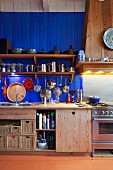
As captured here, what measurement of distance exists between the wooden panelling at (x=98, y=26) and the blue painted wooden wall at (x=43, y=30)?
0.50 meters

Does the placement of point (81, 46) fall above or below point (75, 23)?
below

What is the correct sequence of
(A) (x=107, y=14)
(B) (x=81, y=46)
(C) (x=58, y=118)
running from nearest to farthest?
1. (C) (x=58, y=118)
2. (A) (x=107, y=14)
3. (B) (x=81, y=46)

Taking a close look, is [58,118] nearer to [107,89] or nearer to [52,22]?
[107,89]

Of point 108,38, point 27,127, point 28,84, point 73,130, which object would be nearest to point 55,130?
point 73,130

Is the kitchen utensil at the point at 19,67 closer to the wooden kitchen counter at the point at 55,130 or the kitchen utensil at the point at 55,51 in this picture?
the kitchen utensil at the point at 55,51

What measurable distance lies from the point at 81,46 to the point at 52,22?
794 millimetres

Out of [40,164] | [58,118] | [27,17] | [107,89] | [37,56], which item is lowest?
[40,164]

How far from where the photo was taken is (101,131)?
3.36 metres

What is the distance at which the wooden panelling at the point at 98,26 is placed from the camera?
3.64 metres

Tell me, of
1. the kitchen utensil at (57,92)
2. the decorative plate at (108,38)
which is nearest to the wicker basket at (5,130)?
the kitchen utensil at (57,92)

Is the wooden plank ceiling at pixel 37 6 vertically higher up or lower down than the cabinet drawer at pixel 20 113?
higher up

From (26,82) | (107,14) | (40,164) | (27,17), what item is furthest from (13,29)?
(40,164)

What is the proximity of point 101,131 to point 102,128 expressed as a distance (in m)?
0.05

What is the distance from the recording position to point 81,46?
4.11 m
